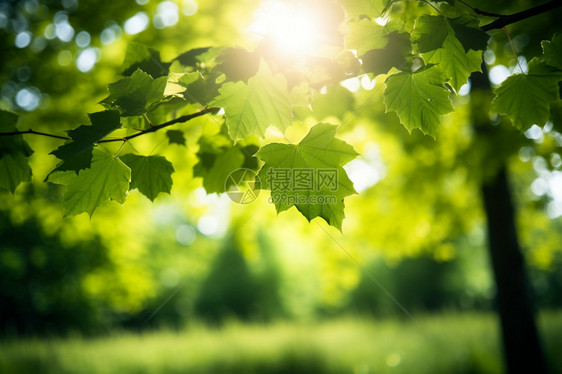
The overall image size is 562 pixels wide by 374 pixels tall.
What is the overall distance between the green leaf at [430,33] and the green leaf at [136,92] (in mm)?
597

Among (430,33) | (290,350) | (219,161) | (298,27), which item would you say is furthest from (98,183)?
(290,350)

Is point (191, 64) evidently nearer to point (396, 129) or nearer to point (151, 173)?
point (151, 173)

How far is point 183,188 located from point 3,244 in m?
11.6

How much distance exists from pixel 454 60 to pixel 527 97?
0.85 ft

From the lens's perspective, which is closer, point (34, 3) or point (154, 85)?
point (154, 85)

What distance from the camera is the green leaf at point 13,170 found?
3.48 ft

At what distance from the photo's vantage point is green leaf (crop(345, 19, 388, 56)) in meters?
0.90

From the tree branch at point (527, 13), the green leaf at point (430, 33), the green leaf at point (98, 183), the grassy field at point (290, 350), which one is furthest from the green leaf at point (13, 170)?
the grassy field at point (290, 350)

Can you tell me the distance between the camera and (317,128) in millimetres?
862

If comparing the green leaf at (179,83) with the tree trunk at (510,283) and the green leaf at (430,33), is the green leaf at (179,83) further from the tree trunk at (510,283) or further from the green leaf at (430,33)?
the tree trunk at (510,283)

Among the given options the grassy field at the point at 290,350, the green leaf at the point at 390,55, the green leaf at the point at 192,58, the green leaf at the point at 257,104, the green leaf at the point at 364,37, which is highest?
the green leaf at the point at 192,58

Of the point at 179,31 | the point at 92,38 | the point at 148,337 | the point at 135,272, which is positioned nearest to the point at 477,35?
the point at 179,31

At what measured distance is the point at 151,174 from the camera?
3.52ft

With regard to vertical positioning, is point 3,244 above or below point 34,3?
→ below
